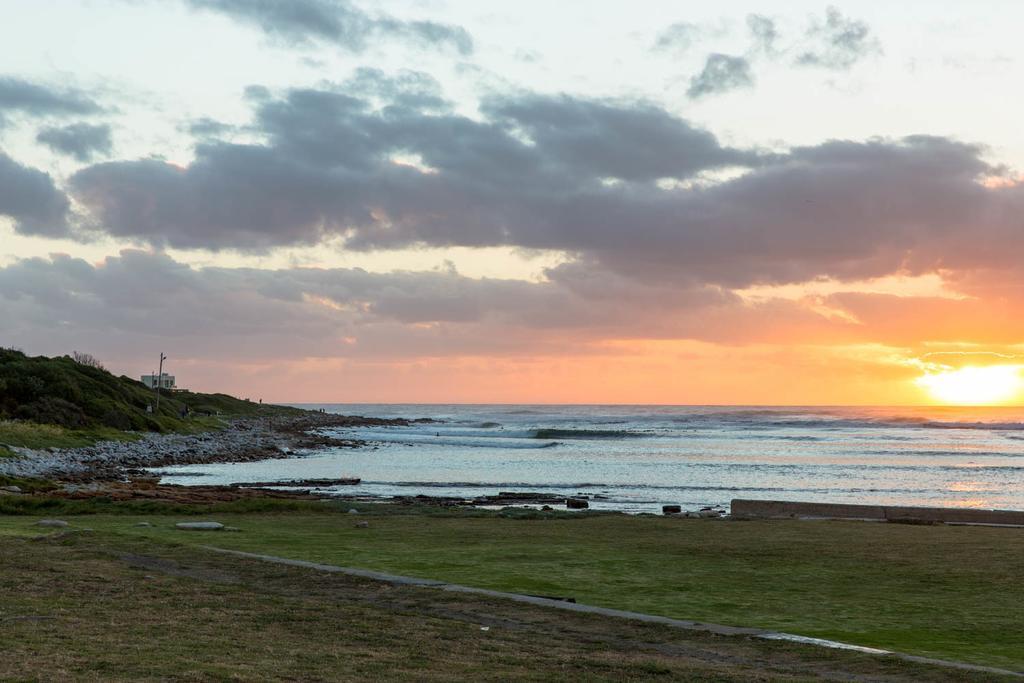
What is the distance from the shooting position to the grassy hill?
68562 mm

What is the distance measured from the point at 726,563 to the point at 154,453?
190 ft

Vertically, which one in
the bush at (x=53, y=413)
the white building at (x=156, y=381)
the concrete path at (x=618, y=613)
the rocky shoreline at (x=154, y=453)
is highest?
the white building at (x=156, y=381)

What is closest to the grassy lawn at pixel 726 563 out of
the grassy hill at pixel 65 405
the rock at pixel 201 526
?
the rock at pixel 201 526

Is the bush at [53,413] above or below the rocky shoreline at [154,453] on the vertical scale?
above

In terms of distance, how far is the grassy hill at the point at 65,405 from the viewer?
6856cm

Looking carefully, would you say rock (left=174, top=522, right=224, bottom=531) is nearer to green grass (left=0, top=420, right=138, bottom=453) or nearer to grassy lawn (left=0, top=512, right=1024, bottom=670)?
grassy lawn (left=0, top=512, right=1024, bottom=670)

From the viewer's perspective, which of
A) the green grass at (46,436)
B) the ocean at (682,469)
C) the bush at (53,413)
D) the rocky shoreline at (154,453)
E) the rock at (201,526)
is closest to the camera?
the rock at (201,526)

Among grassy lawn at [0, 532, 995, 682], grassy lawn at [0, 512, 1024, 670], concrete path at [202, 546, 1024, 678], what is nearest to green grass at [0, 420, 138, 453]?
grassy lawn at [0, 512, 1024, 670]

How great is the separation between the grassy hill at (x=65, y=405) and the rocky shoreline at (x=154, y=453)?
8.98ft

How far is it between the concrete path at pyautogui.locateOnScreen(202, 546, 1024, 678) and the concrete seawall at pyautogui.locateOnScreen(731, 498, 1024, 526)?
16.5 meters

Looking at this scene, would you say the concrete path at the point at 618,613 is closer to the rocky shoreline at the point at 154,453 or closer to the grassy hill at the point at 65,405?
the rocky shoreline at the point at 154,453

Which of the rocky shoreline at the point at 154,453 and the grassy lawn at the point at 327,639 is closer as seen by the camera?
the grassy lawn at the point at 327,639

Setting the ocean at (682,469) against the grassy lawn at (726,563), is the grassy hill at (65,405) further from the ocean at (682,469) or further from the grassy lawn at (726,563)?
the grassy lawn at (726,563)

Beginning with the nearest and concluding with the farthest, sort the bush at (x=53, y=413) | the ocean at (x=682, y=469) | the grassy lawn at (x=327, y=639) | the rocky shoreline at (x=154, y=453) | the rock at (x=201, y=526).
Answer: the grassy lawn at (x=327, y=639), the rock at (x=201, y=526), the ocean at (x=682, y=469), the rocky shoreline at (x=154, y=453), the bush at (x=53, y=413)
